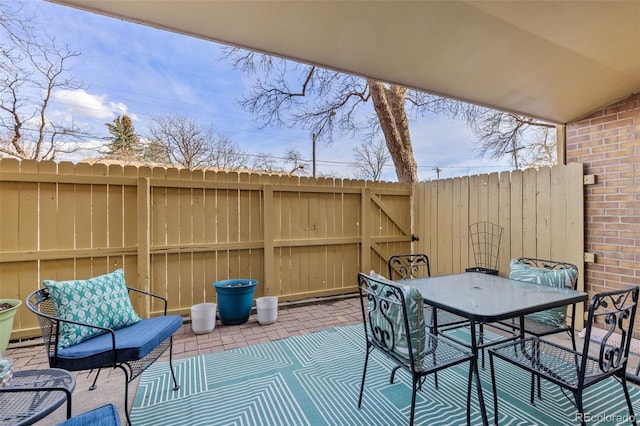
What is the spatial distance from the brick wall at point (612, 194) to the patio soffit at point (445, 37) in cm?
28

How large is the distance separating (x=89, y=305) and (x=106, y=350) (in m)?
0.40

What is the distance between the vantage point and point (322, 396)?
1992 millimetres

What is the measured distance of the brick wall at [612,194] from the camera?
2.63 meters

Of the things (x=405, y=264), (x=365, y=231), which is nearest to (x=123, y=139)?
(x=365, y=231)

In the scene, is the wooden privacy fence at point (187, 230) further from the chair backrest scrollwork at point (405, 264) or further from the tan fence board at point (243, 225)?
the chair backrest scrollwork at point (405, 264)

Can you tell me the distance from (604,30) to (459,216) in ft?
8.51

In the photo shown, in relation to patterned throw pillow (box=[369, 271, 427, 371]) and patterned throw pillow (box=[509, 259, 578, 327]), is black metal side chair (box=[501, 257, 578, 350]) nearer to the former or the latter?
patterned throw pillow (box=[509, 259, 578, 327])

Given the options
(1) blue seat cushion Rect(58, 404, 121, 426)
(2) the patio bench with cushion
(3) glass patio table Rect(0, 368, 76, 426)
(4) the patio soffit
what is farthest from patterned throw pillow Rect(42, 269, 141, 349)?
(4) the patio soffit

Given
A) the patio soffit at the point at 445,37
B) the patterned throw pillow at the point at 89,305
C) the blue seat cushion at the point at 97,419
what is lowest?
the blue seat cushion at the point at 97,419

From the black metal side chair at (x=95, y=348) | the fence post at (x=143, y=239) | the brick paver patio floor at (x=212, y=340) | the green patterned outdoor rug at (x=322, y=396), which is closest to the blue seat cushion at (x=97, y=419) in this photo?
the black metal side chair at (x=95, y=348)

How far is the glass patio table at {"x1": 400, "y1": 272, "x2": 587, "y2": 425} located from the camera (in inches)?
61.1

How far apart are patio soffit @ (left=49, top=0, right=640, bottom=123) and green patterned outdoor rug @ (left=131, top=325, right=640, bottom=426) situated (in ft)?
7.85

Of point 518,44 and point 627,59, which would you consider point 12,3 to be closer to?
point 518,44

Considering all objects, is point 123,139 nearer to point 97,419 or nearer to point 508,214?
point 97,419
